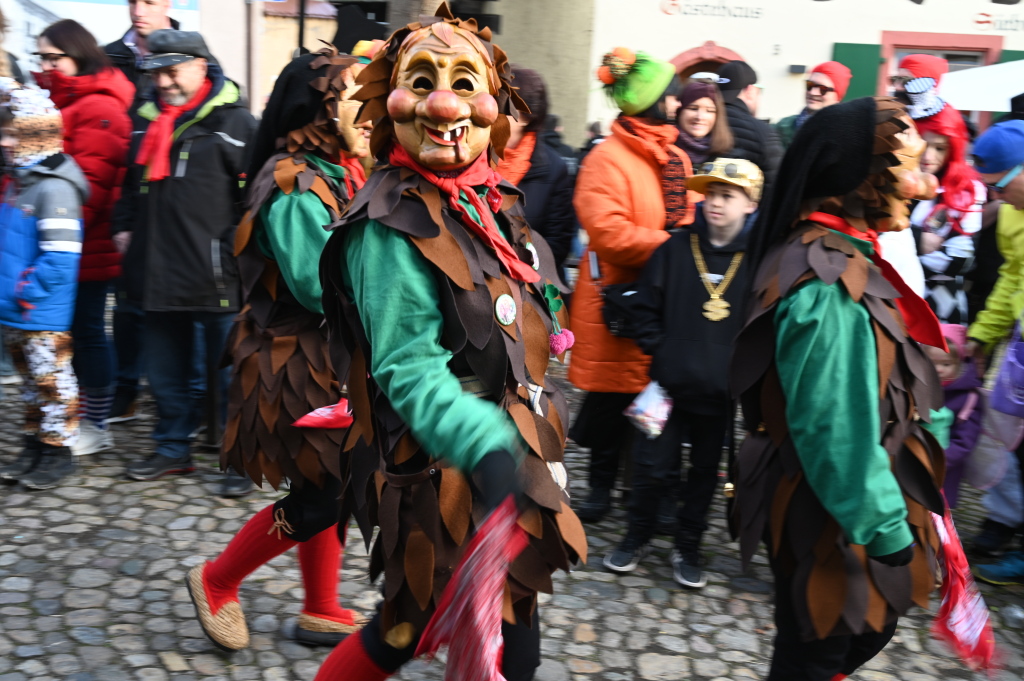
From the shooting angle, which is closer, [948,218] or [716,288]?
[716,288]

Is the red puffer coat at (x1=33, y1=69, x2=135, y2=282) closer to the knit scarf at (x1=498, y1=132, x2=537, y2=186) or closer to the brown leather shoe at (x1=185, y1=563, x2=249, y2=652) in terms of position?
the knit scarf at (x1=498, y1=132, x2=537, y2=186)

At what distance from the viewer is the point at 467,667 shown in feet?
6.48

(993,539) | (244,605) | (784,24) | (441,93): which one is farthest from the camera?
(784,24)

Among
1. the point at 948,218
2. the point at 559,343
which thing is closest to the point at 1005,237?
the point at 948,218

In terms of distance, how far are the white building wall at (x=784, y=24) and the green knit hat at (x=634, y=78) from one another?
797 cm

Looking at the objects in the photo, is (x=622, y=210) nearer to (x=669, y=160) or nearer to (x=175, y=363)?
(x=669, y=160)

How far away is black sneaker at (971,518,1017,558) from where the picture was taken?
177 inches

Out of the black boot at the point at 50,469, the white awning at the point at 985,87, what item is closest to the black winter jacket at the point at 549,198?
the black boot at the point at 50,469

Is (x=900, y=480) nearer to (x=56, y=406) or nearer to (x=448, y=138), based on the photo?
(x=448, y=138)

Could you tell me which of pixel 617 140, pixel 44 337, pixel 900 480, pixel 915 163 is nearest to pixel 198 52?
pixel 44 337

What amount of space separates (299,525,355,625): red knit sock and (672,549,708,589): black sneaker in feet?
4.63

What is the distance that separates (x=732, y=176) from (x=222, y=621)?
98.4 inches

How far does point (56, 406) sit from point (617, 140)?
2.96 metres

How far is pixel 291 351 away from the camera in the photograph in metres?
3.25
